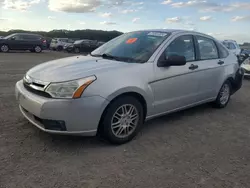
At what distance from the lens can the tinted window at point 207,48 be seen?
194 inches

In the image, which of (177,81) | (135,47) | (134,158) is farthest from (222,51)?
(134,158)

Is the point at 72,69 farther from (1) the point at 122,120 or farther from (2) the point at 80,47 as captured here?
(2) the point at 80,47

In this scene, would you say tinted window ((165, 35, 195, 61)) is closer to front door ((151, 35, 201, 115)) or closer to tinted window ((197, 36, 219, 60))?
front door ((151, 35, 201, 115))

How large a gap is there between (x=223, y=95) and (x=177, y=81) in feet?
6.32

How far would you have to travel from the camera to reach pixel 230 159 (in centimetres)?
341

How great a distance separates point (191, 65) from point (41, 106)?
103 inches

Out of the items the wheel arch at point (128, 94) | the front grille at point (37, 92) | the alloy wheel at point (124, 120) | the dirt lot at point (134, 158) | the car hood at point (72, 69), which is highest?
the car hood at point (72, 69)

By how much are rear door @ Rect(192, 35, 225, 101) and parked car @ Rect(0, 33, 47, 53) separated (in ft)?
65.5

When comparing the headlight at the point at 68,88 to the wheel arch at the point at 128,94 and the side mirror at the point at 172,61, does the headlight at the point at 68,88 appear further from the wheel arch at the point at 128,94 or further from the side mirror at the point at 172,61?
the side mirror at the point at 172,61

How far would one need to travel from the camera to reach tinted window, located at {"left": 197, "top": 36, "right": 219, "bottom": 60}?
16.2 ft

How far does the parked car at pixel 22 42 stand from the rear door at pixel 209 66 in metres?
20.0

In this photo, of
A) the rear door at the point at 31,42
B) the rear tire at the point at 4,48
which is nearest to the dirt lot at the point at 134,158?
the rear tire at the point at 4,48

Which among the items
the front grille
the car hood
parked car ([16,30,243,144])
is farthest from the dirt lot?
the car hood

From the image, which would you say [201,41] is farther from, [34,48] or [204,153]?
[34,48]
